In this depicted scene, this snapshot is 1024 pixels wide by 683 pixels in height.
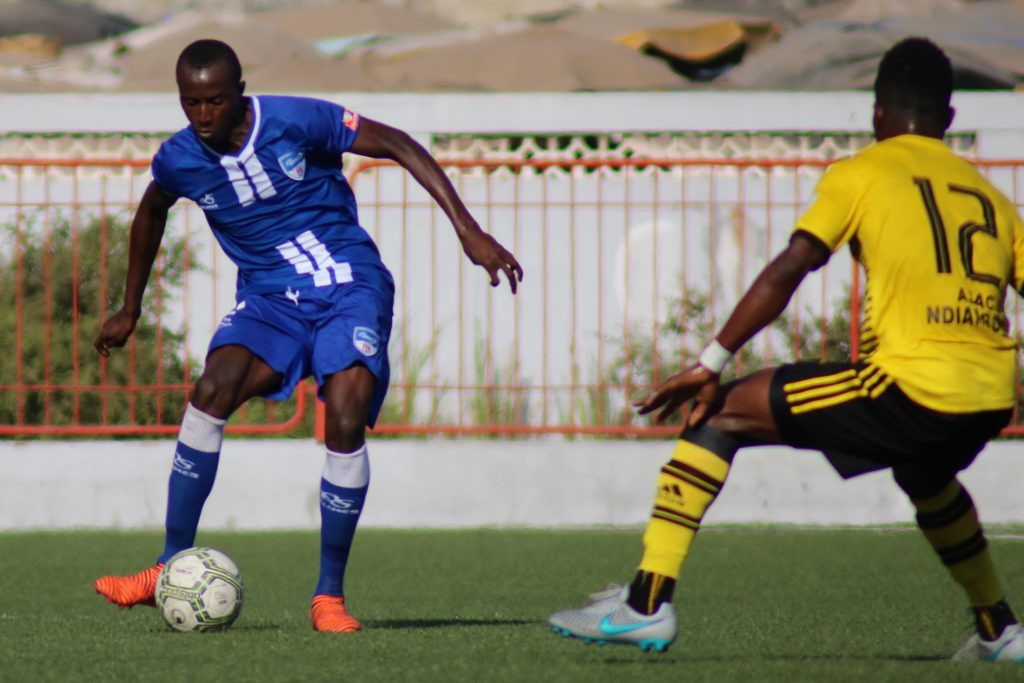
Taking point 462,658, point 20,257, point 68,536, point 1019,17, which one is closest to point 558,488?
point 68,536

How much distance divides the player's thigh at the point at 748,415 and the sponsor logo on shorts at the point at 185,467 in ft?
7.29

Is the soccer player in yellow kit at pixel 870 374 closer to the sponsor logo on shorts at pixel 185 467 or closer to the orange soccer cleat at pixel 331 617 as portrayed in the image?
the orange soccer cleat at pixel 331 617

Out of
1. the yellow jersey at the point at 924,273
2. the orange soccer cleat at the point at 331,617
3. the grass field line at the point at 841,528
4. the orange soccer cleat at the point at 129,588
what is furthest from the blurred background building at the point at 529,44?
the yellow jersey at the point at 924,273

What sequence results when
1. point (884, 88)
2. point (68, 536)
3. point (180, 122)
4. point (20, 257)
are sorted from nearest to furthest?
point (884, 88)
point (68, 536)
point (20, 257)
point (180, 122)

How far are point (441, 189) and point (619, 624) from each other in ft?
6.72

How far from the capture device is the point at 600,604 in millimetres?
4719

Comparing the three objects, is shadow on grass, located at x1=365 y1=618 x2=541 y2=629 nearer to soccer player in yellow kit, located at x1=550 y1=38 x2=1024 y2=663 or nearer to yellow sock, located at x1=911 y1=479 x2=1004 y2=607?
soccer player in yellow kit, located at x1=550 y1=38 x2=1024 y2=663

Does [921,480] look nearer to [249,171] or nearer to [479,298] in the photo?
[249,171]

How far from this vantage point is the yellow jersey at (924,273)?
466 centimetres

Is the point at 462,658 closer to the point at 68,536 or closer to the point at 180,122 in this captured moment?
the point at 68,536

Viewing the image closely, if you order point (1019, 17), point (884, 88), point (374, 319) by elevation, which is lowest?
point (374, 319)

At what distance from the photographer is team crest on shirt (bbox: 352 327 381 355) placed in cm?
612

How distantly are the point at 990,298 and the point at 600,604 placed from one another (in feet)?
4.33

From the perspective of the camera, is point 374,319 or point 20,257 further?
point 20,257
